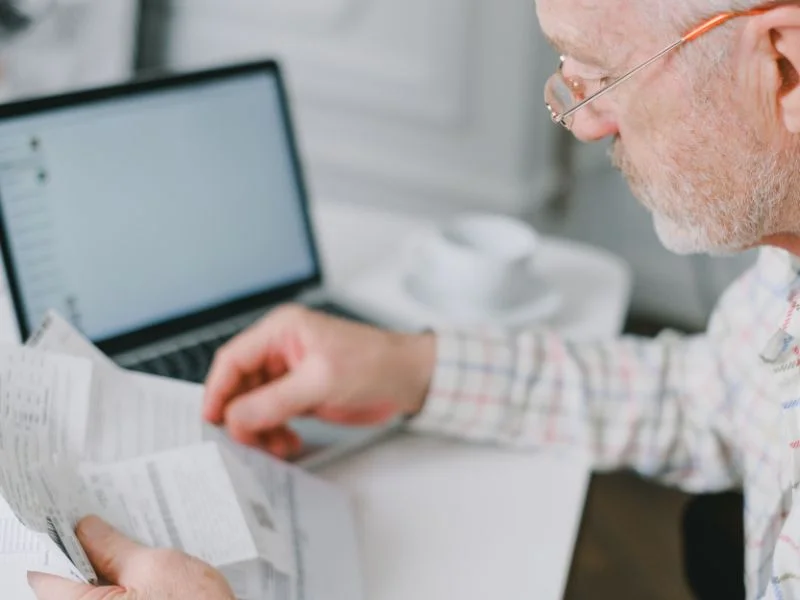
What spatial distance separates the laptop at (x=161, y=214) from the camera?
0.84 m

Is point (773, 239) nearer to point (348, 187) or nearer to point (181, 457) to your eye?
point (181, 457)

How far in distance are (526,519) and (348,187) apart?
4.05 ft

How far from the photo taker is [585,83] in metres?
0.67

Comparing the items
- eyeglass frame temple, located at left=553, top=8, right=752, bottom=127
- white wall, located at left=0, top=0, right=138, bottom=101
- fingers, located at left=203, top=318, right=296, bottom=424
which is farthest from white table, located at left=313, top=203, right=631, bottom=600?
white wall, located at left=0, top=0, right=138, bottom=101

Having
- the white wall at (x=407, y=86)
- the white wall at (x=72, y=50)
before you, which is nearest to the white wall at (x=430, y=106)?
the white wall at (x=407, y=86)

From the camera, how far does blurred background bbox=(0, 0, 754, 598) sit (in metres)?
1.56

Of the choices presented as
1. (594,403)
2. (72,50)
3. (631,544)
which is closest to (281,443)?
(594,403)

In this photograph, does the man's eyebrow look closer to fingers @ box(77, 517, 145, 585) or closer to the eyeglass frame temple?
the eyeglass frame temple

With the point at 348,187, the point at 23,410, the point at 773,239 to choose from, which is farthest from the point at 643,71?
the point at 348,187

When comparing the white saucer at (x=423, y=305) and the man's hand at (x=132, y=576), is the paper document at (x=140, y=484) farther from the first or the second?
the white saucer at (x=423, y=305)

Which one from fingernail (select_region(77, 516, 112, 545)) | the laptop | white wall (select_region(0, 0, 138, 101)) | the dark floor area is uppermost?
white wall (select_region(0, 0, 138, 101))

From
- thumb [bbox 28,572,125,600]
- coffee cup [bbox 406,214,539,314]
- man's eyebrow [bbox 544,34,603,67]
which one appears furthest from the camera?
coffee cup [bbox 406,214,539,314]

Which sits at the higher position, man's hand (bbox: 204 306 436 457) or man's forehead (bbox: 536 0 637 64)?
man's forehead (bbox: 536 0 637 64)

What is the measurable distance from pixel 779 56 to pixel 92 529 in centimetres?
54
